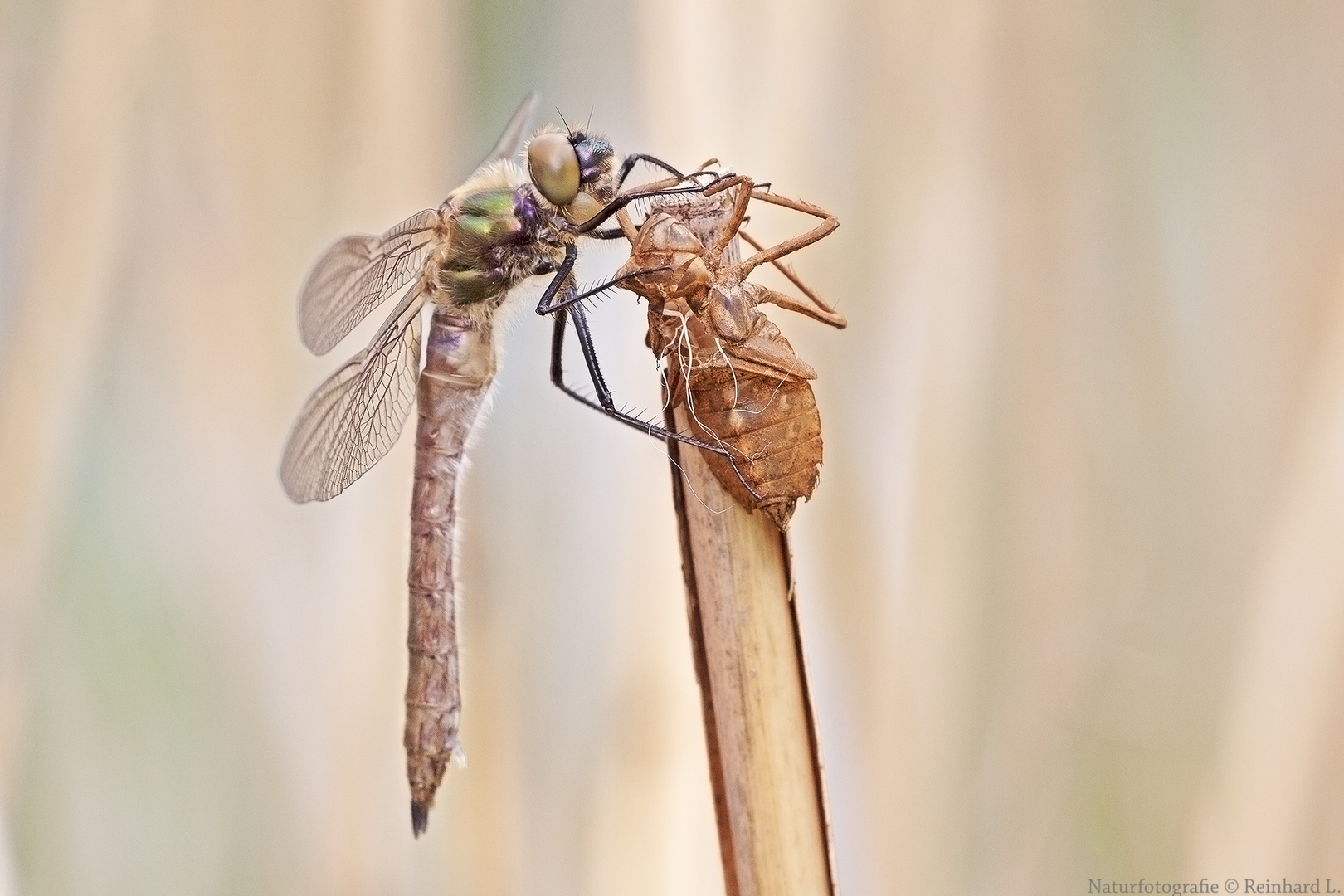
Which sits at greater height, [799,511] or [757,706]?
[799,511]

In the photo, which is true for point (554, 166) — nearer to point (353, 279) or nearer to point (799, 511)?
point (353, 279)

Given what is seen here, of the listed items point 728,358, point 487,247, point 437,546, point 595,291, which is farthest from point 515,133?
point 728,358

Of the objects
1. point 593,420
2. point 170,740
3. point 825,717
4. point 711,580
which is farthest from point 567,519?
point 711,580

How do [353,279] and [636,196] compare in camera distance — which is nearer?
[636,196]

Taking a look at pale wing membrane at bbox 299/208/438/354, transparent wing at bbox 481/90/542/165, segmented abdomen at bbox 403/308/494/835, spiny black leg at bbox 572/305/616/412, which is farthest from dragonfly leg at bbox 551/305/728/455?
transparent wing at bbox 481/90/542/165

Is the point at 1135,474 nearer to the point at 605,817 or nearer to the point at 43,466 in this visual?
the point at 605,817

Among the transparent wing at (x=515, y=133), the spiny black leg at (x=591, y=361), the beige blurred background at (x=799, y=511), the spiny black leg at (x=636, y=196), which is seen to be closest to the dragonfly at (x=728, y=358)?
the spiny black leg at (x=636, y=196)

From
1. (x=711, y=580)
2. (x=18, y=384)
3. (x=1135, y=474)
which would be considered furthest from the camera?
(x=1135, y=474)
